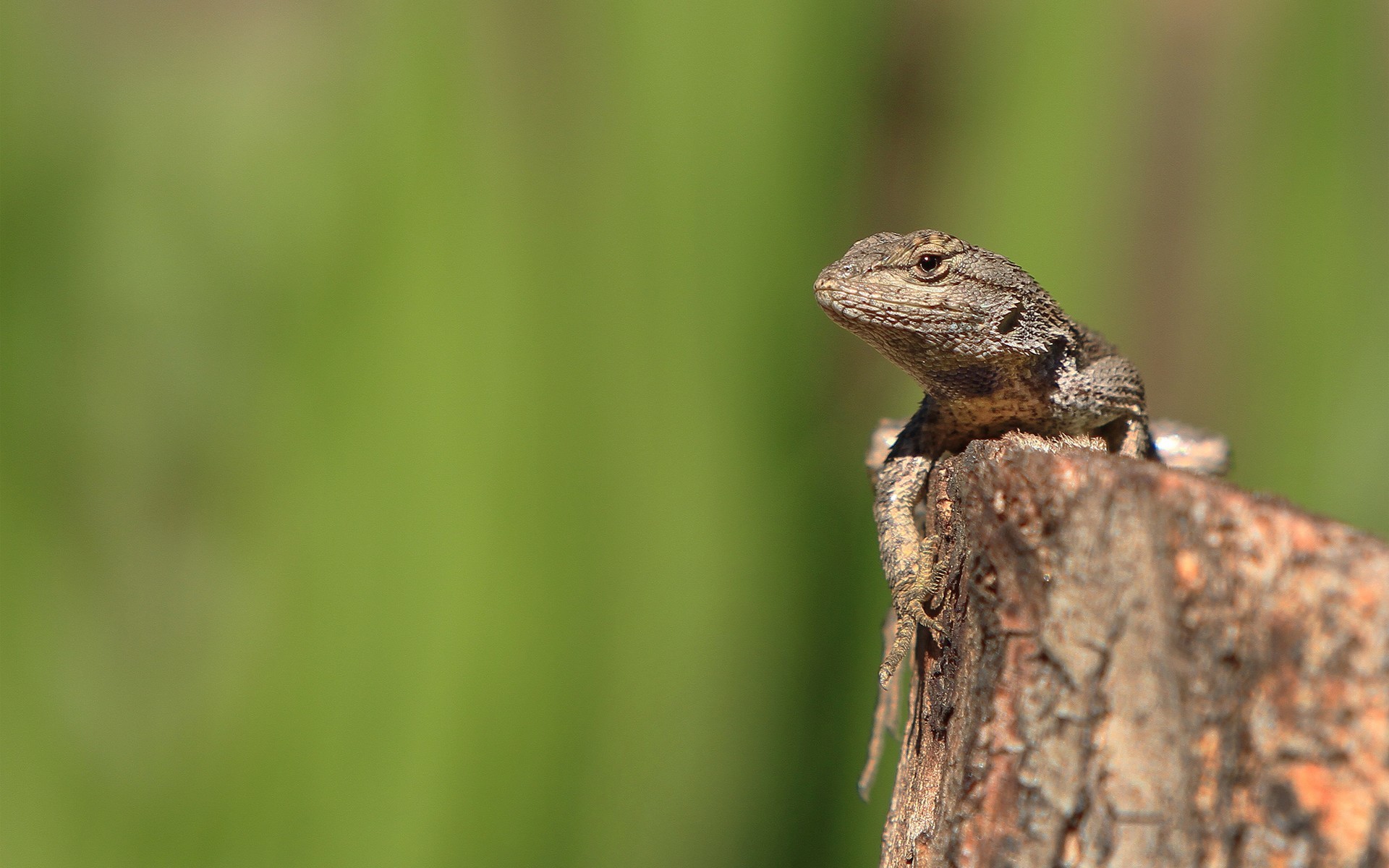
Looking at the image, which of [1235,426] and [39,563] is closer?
[39,563]

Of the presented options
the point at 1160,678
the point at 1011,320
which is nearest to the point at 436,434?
the point at 1011,320

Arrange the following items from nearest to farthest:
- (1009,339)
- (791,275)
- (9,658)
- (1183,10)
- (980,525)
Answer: (980,525)
(1009,339)
(9,658)
(791,275)
(1183,10)

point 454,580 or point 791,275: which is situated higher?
point 791,275

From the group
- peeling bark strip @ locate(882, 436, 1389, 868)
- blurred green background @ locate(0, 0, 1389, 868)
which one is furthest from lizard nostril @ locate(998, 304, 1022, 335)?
blurred green background @ locate(0, 0, 1389, 868)

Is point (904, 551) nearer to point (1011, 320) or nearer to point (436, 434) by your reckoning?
point (1011, 320)

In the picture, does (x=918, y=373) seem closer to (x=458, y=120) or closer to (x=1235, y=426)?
(x=458, y=120)

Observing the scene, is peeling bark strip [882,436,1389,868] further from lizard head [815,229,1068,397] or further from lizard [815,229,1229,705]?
lizard head [815,229,1068,397]

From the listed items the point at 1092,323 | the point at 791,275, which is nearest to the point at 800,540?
the point at 791,275
